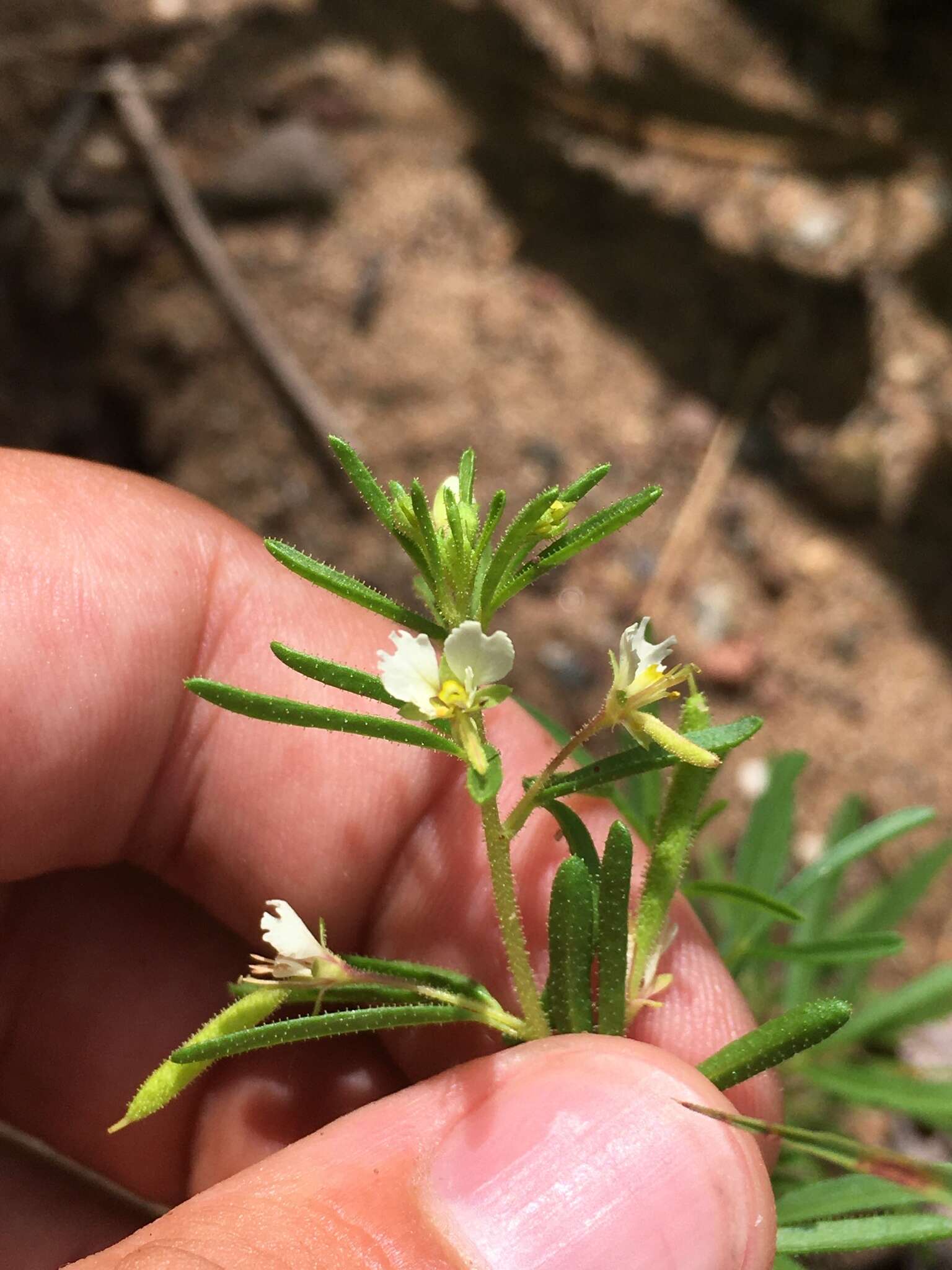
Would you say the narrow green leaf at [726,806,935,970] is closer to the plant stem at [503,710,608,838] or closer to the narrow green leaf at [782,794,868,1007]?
the narrow green leaf at [782,794,868,1007]

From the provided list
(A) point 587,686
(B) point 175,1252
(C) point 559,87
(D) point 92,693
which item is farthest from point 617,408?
(B) point 175,1252

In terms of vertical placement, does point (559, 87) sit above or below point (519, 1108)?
above

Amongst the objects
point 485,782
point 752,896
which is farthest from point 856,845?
point 485,782

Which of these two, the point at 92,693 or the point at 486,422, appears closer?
the point at 92,693


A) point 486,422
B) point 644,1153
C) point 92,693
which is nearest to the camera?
point 644,1153

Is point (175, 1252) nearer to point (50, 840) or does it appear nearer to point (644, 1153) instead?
point (644, 1153)

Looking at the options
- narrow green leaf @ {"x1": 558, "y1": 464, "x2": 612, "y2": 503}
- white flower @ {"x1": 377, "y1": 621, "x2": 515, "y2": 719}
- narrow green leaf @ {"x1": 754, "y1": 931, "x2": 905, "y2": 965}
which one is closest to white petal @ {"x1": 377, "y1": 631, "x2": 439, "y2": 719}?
white flower @ {"x1": 377, "y1": 621, "x2": 515, "y2": 719}
